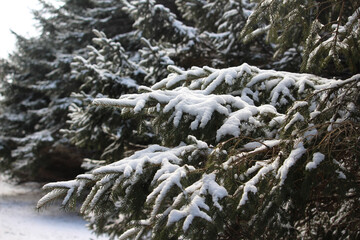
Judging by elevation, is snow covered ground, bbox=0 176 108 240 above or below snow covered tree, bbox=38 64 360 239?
below

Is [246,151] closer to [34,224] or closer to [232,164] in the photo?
[232,164]

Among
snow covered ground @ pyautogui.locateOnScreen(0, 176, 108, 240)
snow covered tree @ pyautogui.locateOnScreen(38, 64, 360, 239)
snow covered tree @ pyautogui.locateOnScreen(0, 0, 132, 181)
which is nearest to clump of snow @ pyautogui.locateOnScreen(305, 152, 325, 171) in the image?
snow covered tree @ pyautogui.locateOnScreen(38, 64, 360, 239)

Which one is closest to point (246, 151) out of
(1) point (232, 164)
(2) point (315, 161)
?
(1) point (232, 164)

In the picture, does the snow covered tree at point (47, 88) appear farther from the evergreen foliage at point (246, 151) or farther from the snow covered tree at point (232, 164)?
the snow covered tree at point (232, 164)

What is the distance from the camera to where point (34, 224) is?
342 inches

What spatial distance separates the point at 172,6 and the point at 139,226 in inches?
318

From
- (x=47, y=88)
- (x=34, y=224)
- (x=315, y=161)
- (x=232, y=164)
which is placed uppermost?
(x=315, y=161)

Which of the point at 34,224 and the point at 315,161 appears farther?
the point at 34,224

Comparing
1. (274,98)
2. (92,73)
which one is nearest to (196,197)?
(274,98)

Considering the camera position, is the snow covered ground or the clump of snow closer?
the clump of snow

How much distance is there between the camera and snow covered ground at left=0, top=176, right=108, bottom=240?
781cm

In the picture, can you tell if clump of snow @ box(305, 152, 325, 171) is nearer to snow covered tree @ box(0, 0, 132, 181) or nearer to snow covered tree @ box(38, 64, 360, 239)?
snow covered tree @ box(38, 64, 360, 239)

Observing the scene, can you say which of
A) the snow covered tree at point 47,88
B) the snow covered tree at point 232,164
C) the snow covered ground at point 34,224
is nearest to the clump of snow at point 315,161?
the snow covered tree at point 232,164

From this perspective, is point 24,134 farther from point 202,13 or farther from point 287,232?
point 287,232
